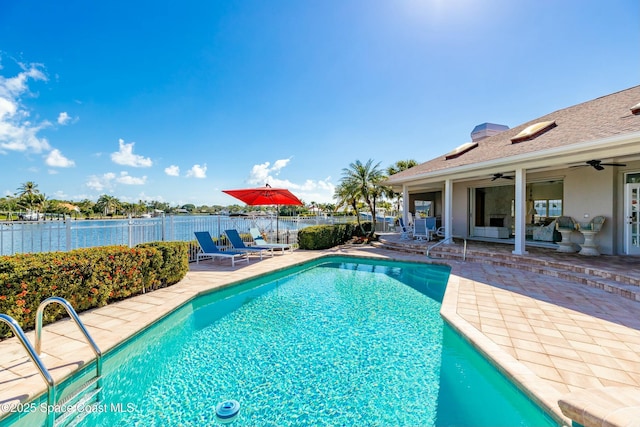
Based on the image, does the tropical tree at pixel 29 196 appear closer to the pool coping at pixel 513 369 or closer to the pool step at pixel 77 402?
the pool step at pixel 77 402

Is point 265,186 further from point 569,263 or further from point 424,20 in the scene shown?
point 569,263

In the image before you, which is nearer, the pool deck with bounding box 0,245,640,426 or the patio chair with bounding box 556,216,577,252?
the pool deck with bounding box 0,245,640,426

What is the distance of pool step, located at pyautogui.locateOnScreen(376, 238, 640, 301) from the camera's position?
6.21 m

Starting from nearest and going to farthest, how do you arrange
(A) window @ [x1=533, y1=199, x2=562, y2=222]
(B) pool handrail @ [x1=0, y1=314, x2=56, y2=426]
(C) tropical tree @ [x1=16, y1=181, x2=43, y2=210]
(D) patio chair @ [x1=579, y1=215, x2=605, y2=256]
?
(B) pool handrail @ [x1=0, y1=314, x2=56, y2=426]
(D) patio chair @ [x1=579, y1=215, x2=605, y2=256]
(A) window @ [x1=533, y1=199, x2=562, y2=222]
(C) tropical tree @ [x1=16, y1=181, x2=43, y2=210]

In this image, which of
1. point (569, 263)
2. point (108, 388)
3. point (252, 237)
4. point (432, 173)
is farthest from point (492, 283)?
point (252, 237)

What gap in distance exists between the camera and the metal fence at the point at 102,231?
18.6ft

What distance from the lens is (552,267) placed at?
8242 mm

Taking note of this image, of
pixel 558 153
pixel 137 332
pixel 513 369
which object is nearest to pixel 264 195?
pixel 137 332

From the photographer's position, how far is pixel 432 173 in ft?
40.9

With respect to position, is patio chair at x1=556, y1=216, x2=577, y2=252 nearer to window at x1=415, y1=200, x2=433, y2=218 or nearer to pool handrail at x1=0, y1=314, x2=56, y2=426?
window at x1=415, y1=200, x2=433, y2=218

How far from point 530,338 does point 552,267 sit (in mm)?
5818

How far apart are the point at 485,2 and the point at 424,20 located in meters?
2.07

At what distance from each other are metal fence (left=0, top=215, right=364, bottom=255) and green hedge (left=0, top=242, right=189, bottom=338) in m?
1.26

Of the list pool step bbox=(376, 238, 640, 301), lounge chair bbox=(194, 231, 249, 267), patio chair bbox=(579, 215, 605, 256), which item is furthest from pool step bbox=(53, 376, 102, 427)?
patio chair bbox=(579, 215, 605, 256)
